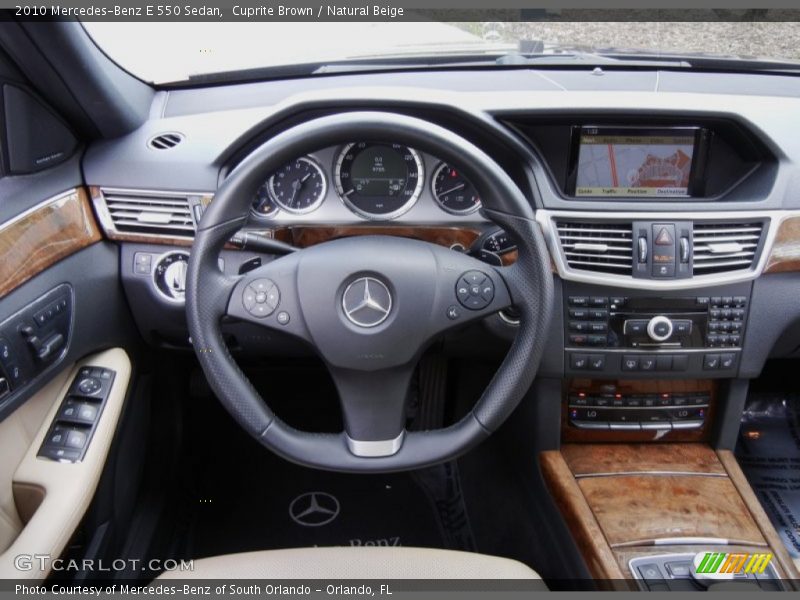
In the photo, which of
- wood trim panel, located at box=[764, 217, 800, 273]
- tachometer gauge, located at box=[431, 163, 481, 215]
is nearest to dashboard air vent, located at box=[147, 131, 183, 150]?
tachometer gauge, located at box=[431, 163, 481, 215]

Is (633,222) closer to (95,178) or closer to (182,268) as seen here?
(182,268)

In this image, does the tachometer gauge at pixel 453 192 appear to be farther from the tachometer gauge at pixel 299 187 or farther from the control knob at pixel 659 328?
the control knob at pixel 659 328

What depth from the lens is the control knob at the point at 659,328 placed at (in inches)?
64.9

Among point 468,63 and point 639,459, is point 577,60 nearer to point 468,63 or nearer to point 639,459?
point 468,63

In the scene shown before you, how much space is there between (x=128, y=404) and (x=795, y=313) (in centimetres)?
172

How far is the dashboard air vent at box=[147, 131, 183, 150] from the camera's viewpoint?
1.69 m

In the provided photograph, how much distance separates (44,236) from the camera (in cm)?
151

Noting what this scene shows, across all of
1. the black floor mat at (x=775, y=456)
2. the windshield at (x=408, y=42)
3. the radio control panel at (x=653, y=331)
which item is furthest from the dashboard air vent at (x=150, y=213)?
the black floor mat at (x=775, y=456)

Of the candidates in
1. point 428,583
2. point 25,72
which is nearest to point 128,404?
point 25,72

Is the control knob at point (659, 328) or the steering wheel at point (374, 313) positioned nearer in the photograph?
the steering wheel at point (374, 313)

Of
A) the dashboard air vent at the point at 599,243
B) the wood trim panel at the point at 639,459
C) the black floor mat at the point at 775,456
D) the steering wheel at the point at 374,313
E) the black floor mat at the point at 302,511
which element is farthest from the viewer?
the black floor mat at the point at 302,511

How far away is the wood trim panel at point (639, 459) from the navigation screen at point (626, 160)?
0.67 meters

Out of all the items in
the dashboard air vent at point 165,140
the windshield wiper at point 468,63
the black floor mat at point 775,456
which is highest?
the windshield wiper at point 468,63

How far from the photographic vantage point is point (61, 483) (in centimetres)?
145
